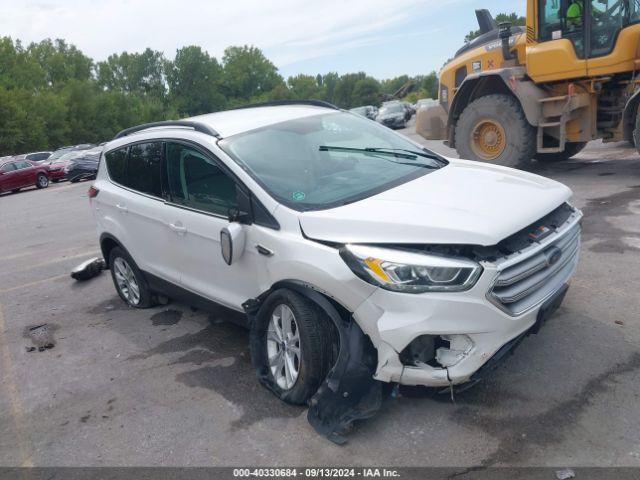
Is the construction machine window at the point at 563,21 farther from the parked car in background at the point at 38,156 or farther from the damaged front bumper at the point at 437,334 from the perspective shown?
the parked car in background at the point at 38,156

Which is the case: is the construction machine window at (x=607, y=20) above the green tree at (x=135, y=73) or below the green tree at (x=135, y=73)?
below

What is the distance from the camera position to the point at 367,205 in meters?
3.45

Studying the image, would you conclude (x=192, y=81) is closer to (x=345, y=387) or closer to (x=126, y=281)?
(x=126, y=281)

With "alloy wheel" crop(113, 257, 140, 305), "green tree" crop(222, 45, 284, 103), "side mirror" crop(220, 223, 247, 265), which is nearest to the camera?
"side mirror" crop(220, 223, 247, 265)

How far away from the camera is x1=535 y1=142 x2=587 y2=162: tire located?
1062 cm

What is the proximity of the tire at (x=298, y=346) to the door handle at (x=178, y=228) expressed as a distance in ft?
3.55

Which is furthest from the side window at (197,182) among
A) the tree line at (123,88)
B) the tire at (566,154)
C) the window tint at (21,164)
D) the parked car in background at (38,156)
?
the tree line at (123,88)

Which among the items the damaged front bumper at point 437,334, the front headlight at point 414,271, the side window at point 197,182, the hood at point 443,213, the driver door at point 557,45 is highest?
the driver door at point 557,45

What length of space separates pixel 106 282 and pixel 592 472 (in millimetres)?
5604

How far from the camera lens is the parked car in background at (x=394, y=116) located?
111ft

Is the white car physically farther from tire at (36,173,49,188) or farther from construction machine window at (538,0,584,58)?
tire at (36,173,49,188)

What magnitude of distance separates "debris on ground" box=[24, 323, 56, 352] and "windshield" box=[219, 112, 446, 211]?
2551 millimetres

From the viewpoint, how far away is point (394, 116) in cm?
3409

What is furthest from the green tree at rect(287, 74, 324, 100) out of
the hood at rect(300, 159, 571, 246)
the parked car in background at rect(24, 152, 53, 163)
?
the hood at rect(300, 159, 571, 246)
